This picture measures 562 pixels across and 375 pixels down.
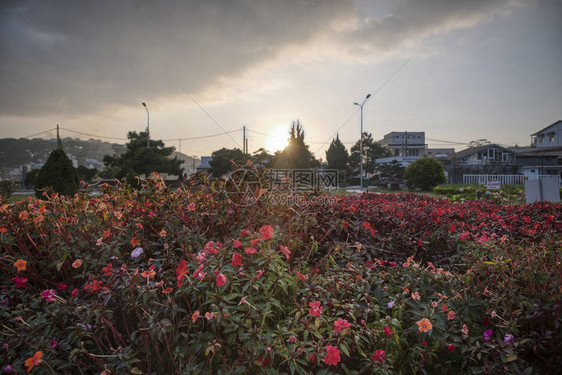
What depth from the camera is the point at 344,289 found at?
1875mm

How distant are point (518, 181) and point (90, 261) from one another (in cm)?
2490

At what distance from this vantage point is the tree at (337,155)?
124 ft

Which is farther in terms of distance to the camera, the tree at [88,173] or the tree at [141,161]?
the tree at [88,173]

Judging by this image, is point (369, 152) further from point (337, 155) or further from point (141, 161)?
point (141, 161)

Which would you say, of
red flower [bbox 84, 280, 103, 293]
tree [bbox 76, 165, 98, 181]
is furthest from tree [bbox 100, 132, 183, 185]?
red flower [bbox 84, 280, 103, 293]

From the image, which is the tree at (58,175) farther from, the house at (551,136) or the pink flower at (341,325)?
the house at (551,136)

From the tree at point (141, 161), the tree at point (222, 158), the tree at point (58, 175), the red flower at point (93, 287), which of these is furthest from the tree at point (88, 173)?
the red flower at point (93, 287)

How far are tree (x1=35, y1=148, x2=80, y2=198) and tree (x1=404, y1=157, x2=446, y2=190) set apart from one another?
739 inches

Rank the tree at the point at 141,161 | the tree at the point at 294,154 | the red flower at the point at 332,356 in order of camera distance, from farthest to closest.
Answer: the tree at the point at 141,161, the tree at the point at 294,154, the red flower at the point at 332,356

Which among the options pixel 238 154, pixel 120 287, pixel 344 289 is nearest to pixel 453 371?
pixel 344 289

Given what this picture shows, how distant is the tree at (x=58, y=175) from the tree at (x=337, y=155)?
100 ft

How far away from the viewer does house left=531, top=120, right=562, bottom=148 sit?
35344mm

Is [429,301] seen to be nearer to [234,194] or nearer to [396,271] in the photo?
[396,271]

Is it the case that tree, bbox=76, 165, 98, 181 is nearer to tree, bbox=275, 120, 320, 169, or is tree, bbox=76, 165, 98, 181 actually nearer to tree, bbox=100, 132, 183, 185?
tree, bbox=100, 132, 183, 185
